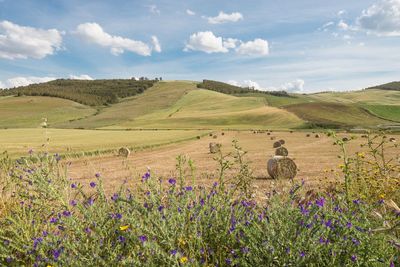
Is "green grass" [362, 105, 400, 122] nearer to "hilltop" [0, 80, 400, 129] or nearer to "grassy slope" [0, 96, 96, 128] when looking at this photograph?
"hilltop" [0, 80, 400, 129]

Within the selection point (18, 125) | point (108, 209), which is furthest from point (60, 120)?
point (108, 209)

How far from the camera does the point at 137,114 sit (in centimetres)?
10688

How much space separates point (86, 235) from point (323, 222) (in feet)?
8.13

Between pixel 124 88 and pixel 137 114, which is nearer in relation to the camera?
pixel 137 114

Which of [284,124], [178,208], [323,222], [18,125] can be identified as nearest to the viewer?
[323,222]

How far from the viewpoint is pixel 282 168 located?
18172 mm

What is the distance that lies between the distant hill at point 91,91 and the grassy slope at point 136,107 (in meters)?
9.77

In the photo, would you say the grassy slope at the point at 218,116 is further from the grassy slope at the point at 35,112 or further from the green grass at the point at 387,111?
the grassy slope at the point at 35,112

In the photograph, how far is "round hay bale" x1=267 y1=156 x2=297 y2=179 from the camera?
59.4 ft

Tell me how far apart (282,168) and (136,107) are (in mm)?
108865

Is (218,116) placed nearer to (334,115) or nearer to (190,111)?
(190,111)

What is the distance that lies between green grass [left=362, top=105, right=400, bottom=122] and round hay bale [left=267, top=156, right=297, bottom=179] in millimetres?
68443

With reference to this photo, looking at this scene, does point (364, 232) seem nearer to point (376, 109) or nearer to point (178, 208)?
point (178, 208)

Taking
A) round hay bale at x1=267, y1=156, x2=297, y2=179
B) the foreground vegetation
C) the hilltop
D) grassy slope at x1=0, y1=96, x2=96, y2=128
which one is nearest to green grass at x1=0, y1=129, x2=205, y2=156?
round hay bale at x1=267, y1=156, x2=297, y2=179
